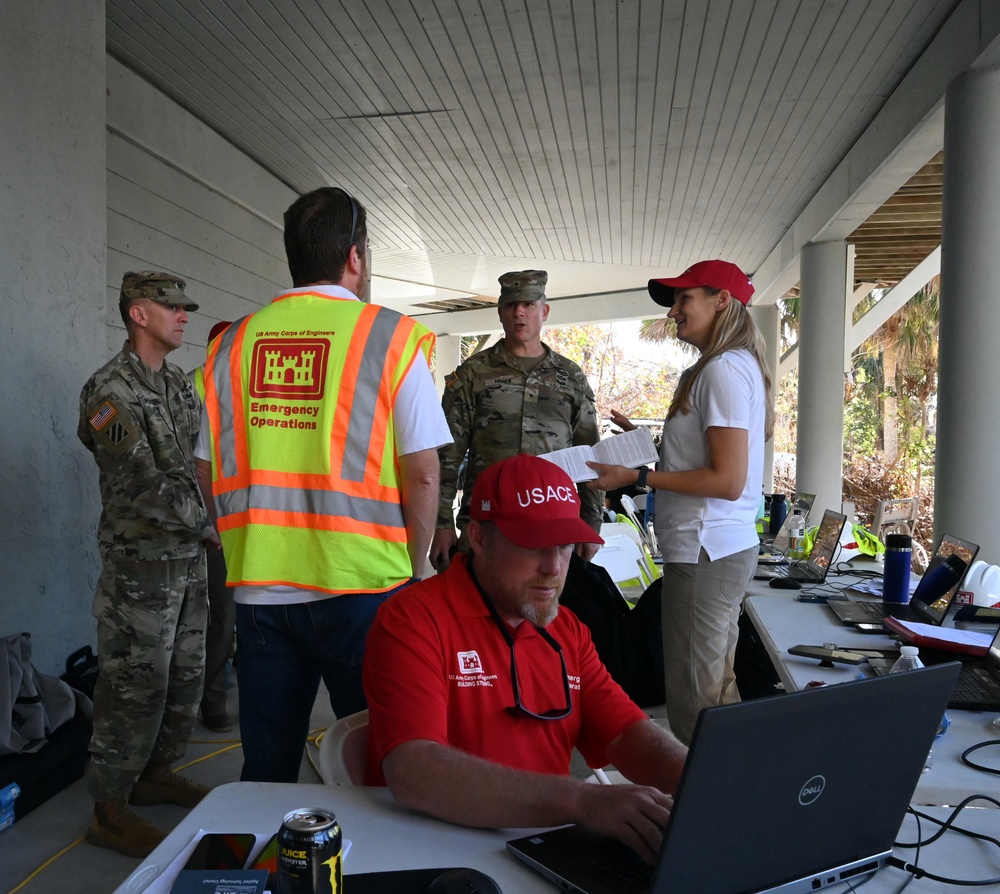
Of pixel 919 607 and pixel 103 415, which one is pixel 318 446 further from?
pixel 919 607

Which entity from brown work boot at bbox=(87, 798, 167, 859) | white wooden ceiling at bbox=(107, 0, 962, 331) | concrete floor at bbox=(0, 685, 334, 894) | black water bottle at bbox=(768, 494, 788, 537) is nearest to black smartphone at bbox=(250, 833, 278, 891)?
concrete floor at bbox=(0, 685, 334, 894)

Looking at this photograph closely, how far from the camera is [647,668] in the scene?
159 inches

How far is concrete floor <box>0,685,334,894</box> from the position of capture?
2.69m

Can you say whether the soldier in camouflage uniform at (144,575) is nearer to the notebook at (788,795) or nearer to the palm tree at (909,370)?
the notebook at (788,795)

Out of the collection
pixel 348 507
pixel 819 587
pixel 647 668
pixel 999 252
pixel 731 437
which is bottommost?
pixel 647 668

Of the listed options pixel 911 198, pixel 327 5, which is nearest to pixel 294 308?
pixel 327 5

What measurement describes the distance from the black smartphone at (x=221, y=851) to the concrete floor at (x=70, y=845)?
1139 mm

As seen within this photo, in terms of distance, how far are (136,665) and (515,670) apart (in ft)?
6.48

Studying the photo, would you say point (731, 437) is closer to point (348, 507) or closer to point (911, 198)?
point (348, 507)

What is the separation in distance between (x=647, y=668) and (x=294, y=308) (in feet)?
8.63

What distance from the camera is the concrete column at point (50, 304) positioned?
3.61m

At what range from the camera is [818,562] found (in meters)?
3.87

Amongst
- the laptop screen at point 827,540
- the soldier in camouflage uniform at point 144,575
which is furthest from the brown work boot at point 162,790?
the laptop screen at point 827,540

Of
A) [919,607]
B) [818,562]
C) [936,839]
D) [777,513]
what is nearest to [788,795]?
[936,839]
